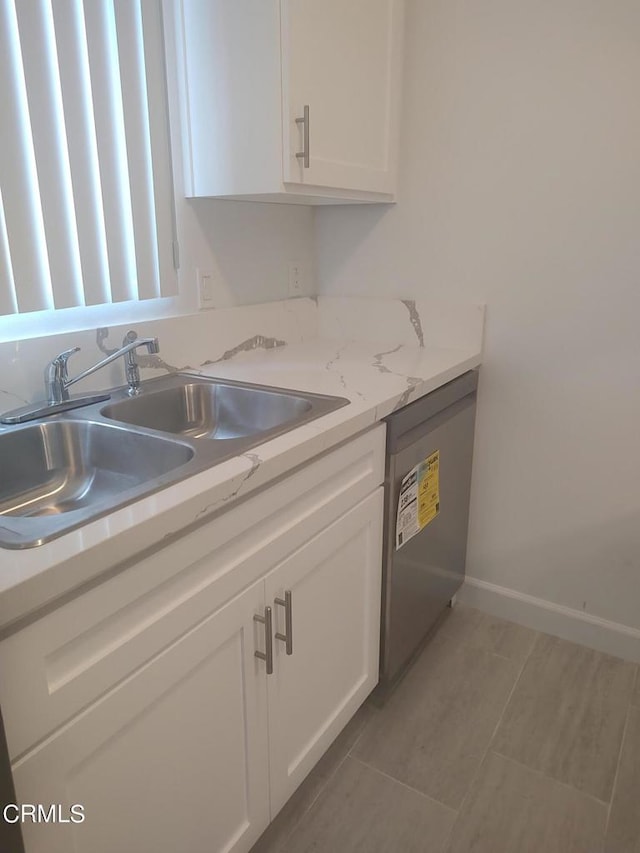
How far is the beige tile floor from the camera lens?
4.56 feet

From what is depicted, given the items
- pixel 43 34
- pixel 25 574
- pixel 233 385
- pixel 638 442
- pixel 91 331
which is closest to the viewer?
pixel 25 574

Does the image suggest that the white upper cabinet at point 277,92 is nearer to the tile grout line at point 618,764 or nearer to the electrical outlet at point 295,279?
the electrical outlet at point 295,279

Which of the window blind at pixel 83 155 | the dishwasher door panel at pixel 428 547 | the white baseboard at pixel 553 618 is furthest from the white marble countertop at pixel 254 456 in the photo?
the white baseboard at pixel 553 618

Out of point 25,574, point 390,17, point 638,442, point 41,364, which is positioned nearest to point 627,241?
point 638,442

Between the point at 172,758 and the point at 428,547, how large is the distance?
1016 millimetres

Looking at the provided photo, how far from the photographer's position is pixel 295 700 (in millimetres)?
1304

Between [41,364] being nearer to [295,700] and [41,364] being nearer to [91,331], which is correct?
[91,331]

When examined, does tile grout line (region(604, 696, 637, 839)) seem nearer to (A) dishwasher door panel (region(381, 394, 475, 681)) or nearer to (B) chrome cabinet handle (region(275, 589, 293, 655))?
(A) dishwasher door panel (region(381, 394, 475, 681))

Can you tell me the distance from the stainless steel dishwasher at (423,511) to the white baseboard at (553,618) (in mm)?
167

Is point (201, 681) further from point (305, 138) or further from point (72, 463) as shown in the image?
point (305, 138)

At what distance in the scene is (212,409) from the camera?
162 centimetres

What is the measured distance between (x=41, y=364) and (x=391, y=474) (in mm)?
862

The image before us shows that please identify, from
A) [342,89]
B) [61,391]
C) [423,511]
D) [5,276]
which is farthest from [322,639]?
[342,89]

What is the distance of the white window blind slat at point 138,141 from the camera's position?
4.76 feet
